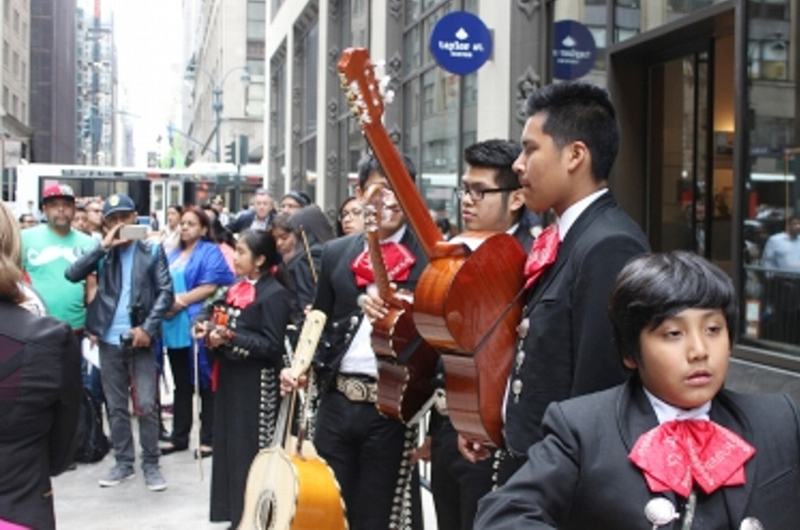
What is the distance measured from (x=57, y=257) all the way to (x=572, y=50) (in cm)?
481

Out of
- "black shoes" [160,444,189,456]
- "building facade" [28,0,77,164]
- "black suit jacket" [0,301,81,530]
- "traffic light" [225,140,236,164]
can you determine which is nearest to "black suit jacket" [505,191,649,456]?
"black suit jacket" [0,301,81,530]

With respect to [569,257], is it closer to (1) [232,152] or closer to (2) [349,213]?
(2) [349,213]

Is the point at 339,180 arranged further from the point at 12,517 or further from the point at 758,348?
the point at 12,517

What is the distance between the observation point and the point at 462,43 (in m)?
11.0

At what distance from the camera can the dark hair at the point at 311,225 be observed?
24.5ft

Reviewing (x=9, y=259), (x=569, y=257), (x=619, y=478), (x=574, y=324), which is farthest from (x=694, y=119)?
(x=619, y=478)

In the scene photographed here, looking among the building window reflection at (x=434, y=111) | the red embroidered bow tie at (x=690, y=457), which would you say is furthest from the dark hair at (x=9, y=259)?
the building window reflection at (x=434, y=111)

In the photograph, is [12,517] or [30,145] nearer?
[12,517]

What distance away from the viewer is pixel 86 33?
189000 millimetres

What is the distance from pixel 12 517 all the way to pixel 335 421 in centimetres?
167

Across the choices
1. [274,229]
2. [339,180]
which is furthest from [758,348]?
[339,180]

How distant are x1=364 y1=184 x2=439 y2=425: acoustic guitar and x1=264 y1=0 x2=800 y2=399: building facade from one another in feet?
4.31

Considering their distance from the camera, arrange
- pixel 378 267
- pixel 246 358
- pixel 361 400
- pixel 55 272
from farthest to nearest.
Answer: pixel 55 272, pixel 246 358, pixel 361 400, pixel 378 267

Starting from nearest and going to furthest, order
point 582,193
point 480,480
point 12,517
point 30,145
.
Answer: point 582,193 → point 12,517 → point 480,480 → point 30,145
